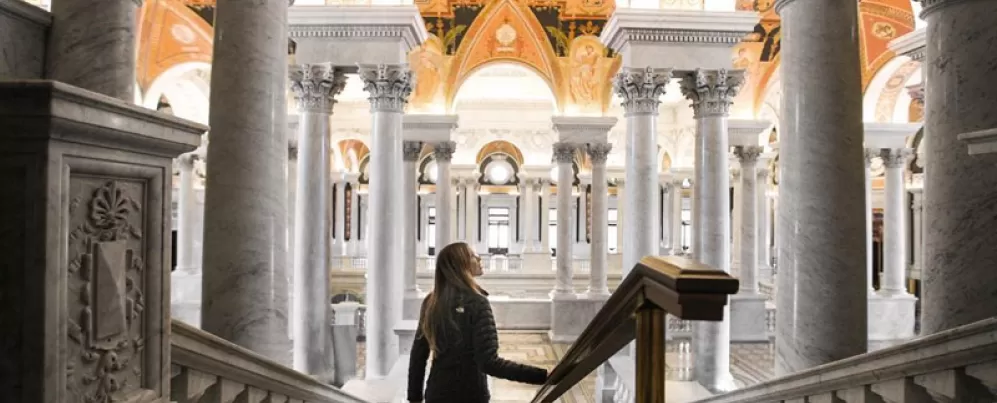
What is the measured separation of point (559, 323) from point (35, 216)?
14.6 m

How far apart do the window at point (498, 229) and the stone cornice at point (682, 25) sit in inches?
864

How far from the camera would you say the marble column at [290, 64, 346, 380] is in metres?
9.34

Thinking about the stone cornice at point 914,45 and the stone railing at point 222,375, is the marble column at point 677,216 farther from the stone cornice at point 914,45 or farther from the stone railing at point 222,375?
Answer: the stone railing at point 222,375

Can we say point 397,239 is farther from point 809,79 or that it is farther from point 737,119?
point 737,119

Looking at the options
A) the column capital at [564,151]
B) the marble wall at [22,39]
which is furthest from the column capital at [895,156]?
the marble wall at [22,39]

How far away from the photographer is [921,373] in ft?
9.25

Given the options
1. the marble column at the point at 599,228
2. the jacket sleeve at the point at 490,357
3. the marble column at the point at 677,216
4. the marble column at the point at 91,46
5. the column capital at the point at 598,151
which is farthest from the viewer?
the marble column at the point at 677,216

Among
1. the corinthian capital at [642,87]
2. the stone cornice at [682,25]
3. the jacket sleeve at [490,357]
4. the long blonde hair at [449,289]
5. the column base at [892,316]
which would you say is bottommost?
the column base at [892,316]

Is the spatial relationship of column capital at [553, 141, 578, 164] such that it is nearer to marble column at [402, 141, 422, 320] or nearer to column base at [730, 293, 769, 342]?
marble column at [402, 141, 422, 320]

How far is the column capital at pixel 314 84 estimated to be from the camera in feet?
30.8

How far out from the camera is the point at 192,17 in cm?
1403

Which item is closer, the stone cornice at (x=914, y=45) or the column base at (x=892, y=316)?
the stone cornice at (x=914, y=45)

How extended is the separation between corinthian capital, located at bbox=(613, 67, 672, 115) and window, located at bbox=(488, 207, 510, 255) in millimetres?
21678

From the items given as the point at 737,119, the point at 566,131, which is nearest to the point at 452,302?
the point at 566,131
